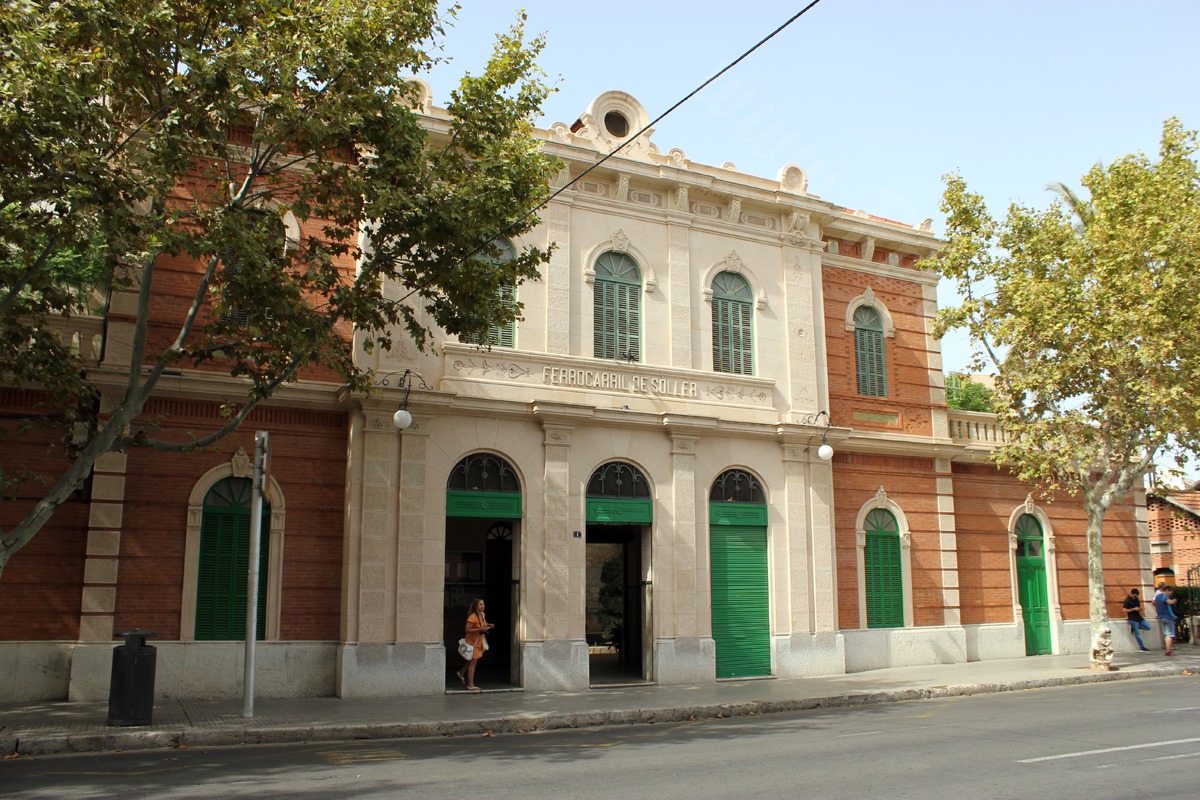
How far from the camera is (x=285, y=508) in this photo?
52.9 feet

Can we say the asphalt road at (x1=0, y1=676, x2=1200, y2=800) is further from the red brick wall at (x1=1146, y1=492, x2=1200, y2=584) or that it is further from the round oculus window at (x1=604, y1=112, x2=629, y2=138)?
the red brick wall at (x1=1146, y1=492, x2=1200, y2=584)

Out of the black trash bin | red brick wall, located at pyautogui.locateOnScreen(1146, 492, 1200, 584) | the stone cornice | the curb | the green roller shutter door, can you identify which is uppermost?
the stone cornice

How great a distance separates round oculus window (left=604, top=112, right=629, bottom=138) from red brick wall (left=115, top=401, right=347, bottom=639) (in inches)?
320

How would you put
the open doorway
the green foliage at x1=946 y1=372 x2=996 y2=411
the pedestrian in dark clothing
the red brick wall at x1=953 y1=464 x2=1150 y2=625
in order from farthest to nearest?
the green foliage at x1=946 y1=372 x2=996 y2=411 < the pedestrian in dark clothing < the red brick wall at x1=953 y1=464 x2=1150 y2=625 < the open doorway

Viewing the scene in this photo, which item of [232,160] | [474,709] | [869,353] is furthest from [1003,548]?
[232,160]

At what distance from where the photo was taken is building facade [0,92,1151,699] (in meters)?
15.5

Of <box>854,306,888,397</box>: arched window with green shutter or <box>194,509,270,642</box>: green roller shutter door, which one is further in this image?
<box>854,306,888,397</box>: arched window with green shutter

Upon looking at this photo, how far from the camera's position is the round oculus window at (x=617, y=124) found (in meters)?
19.9

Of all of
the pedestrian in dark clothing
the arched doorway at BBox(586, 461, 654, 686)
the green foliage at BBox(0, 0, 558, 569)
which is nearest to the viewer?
the green foliage at BBox(0, 0, 558, 569)

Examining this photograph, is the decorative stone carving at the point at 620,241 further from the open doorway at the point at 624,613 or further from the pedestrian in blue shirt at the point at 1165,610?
the pedestrian in blue shirt at the point at 1165,610

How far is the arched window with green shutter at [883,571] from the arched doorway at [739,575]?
8.88 feet

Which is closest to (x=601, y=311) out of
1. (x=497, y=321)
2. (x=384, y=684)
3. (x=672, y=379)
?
(x=672, y=379)

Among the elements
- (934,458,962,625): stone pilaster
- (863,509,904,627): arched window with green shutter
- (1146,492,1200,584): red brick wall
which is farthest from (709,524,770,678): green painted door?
(1146,492,1200,584): red brick wall

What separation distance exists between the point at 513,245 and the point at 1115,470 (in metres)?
13.2
